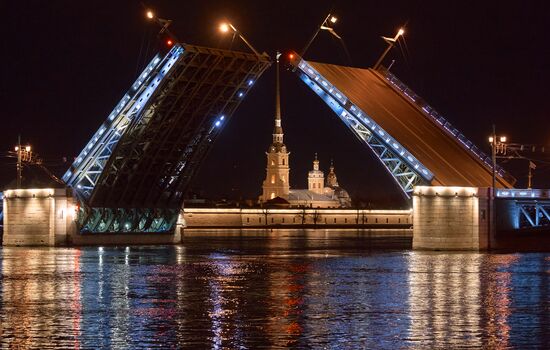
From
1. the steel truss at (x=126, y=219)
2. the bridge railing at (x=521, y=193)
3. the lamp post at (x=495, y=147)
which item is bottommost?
the steel truss at (x=126, y=219)

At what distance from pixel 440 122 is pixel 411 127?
8.71ft

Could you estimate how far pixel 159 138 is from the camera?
189ft

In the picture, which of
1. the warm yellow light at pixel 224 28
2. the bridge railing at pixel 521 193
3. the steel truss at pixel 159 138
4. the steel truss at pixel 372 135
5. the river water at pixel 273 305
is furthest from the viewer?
the bridge railing at pixel 521 193

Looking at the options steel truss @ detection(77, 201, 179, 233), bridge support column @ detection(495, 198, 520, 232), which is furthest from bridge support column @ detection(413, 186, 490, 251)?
steel truss @ detection(77, 201, 179, 233)

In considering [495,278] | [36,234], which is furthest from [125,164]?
[495,278]

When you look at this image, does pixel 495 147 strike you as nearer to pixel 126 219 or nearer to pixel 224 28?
pixel 224 28

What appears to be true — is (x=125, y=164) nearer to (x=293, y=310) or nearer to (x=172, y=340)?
(x=293, y=310)

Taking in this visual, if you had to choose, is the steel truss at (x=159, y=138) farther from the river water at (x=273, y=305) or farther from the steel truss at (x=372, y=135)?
the river water at (x=273, y=305)

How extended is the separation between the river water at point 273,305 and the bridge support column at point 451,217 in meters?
13.5

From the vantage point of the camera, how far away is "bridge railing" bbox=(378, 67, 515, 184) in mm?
61125

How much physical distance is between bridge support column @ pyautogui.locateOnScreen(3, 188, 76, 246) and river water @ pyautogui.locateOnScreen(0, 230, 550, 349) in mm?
17775

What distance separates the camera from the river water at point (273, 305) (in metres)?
19.2

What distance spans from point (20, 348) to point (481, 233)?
41.5 m

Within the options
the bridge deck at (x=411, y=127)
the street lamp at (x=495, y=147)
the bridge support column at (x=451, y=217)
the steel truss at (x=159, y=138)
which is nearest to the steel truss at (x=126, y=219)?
the steel truss at (x=159, y=138)
